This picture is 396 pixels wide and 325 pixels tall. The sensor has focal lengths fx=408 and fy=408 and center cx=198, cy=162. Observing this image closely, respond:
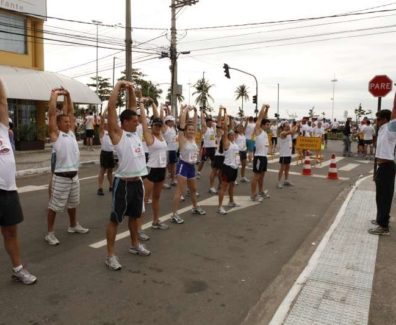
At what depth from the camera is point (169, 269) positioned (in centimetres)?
514

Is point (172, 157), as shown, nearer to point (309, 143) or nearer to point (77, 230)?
point (77, 230)

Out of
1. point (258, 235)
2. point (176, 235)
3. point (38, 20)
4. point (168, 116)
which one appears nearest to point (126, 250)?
point (176, 235)

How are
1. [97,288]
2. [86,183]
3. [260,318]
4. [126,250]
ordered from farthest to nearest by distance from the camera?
[86,183] < [126,250] < [97,288] < [260,318]

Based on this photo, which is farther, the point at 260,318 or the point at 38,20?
the point at 38,20

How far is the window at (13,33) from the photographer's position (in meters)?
19.2

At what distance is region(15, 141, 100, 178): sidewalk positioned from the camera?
13.5 m

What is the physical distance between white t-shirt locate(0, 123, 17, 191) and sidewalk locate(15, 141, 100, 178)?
30.1 ft

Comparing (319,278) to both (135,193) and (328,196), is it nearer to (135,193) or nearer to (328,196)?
(135,193)

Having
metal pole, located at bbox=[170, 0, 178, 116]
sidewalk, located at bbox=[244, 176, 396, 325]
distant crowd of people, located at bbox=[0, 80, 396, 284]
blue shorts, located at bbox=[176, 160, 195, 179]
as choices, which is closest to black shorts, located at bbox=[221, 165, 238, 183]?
distant crowd of people, located at bbox=[0, 80, 396, 284]

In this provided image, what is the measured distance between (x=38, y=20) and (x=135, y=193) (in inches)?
756

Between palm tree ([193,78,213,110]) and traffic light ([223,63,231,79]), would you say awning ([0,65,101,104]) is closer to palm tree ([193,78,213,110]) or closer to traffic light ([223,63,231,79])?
traffic light ([223,63,231,79])

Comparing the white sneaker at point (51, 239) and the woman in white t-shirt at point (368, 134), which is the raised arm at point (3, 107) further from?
the woman in white t-shirt at point (368, 134)

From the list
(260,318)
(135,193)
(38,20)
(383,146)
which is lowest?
(260,318)

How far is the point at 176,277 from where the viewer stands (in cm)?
489
